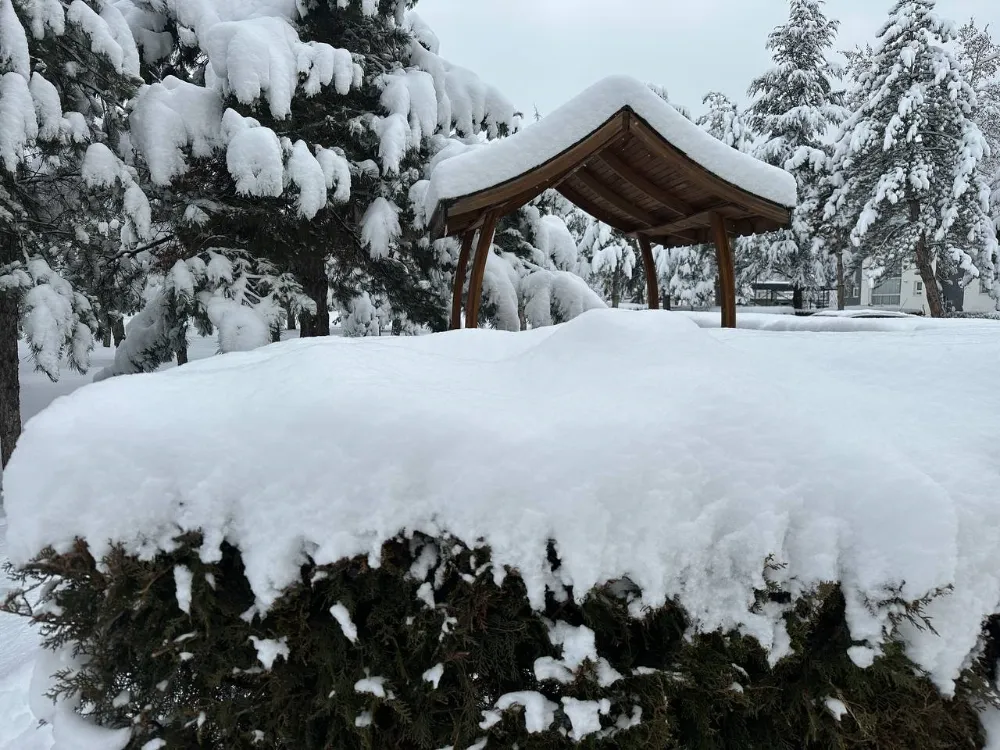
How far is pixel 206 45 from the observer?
20.7 ft

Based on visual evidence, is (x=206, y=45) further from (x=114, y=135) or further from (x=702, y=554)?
(x=702, y=554)

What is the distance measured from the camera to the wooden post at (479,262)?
5.35 meters

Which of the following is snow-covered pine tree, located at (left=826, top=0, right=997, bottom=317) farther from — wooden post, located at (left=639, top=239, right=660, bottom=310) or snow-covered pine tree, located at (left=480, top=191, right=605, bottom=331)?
snow-covered pine tree, located at (left=480, top=191, right=605, bottom=331)

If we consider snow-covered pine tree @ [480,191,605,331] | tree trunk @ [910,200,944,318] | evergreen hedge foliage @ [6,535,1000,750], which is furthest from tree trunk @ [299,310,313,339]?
tree trunk @ [910,200,944,318]

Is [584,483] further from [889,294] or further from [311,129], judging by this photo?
[889,294]

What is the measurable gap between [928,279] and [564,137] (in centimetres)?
1722

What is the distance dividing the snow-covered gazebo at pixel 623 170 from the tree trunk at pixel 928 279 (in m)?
14.5

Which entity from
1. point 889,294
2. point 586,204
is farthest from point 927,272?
point 889,294

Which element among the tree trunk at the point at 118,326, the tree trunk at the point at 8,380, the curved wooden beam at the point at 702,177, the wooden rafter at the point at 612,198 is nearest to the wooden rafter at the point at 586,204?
the wooden rafter at the point at 612,198

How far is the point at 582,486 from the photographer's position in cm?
144

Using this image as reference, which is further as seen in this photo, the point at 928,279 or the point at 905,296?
the point at 905,296

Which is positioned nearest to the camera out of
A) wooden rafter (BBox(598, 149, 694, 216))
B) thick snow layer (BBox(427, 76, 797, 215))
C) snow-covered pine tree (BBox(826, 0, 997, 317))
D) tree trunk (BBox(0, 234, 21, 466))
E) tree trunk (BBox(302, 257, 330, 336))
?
thick snow layer (BBox(427, 76, 797, 215))

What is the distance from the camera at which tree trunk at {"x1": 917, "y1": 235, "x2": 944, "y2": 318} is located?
16.9 m

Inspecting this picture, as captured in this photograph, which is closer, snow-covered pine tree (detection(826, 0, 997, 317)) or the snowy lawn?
the snowy lawn
